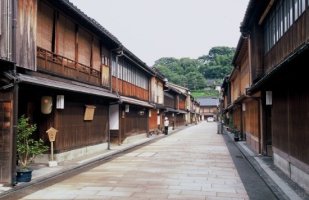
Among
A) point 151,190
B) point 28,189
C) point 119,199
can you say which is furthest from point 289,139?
point 28,189

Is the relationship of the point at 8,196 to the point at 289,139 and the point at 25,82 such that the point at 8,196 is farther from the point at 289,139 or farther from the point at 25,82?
the point at 289,139

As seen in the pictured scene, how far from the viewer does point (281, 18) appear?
52.1ft

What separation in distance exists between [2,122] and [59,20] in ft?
24.6

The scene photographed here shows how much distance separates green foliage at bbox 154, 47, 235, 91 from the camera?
5728 inches

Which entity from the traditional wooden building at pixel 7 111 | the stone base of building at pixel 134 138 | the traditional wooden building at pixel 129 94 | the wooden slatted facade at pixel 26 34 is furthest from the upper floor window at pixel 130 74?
the traditional wooden building at pixel 7 111

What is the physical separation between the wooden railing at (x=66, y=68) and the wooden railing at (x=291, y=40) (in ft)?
32.2

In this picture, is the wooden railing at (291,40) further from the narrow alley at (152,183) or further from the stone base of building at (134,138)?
the stone base of building at (134,138)

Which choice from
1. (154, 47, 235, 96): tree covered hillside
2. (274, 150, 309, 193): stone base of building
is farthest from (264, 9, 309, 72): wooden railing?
(154, 47, 235, 96): tree covered hillside

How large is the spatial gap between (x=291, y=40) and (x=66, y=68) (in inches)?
419

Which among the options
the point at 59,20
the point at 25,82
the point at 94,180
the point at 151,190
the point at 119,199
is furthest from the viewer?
the point at 59,20

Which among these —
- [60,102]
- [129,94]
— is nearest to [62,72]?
[60,102]

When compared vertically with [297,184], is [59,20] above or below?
above

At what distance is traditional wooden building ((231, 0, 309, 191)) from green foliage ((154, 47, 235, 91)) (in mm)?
114409

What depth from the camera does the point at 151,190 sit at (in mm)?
12016
